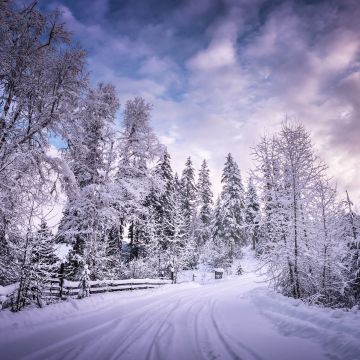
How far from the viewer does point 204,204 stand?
45.8 metres

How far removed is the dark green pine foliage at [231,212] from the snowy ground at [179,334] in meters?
27.1

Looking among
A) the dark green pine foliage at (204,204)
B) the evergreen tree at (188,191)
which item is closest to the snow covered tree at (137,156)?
the evergreen tree at (188,191)

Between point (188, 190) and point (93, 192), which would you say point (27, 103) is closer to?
point (93, 192)

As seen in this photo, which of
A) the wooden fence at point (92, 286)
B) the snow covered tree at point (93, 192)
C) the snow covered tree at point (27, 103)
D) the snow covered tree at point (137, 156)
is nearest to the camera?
the snow covered tree at point (27, 103)

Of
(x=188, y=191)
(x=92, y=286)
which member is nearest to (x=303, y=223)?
(x=92, y=286)

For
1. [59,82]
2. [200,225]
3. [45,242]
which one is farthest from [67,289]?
[200,225]

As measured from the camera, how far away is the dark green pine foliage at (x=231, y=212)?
37031mm

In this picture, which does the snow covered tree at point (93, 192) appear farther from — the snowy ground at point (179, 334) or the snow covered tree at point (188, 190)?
the snow covered tree at point (188, 190)

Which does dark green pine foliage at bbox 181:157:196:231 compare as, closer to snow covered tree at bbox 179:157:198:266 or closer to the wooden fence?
snow covered tree at bbox 179:157:198:266

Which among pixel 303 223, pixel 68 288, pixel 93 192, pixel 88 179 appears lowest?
pixel 68 288

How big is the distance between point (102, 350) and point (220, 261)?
32.5 metres

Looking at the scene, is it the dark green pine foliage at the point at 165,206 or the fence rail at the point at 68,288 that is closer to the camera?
the fence rail at the point at 68,288

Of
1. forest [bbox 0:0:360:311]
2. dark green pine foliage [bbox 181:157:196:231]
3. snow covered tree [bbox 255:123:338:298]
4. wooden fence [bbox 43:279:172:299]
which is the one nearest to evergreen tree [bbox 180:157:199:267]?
dark green pine foliage [bbox 181:157:196:231]

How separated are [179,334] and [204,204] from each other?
3892 cm
